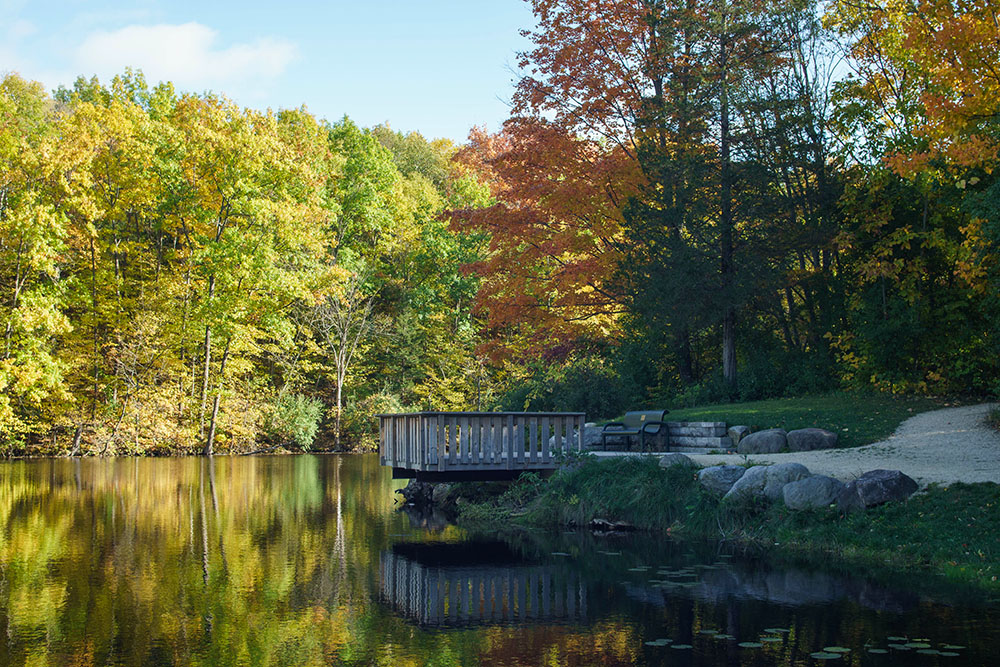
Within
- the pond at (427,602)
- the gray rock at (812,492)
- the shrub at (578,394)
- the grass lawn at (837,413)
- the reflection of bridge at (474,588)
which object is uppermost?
the shrub at (578,394)

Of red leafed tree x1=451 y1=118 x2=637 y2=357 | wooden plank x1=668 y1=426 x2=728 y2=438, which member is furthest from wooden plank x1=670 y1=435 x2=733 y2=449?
red leafed tree x1=451 y1=118 x2=637 y2=357

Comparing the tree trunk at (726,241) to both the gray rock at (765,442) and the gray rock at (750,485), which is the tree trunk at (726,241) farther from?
the gray rock at (750,485)

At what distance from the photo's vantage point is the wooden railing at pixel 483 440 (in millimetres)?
13789

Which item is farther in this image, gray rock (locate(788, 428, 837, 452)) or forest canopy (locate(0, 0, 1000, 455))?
forest canopy (locate(0, 0, 1000, 455))

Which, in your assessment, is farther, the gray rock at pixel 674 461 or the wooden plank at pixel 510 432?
the wooden plank at pixel 510 432

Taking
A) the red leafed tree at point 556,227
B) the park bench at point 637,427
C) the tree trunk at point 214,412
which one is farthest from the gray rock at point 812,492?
the tree trunk at point 214,412

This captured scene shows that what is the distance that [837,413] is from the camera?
56.2 ft

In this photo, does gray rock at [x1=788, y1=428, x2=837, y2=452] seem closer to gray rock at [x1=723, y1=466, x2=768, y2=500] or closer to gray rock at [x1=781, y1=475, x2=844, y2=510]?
gray rock at [x1=723, y1=466, x2=768, y2=500]

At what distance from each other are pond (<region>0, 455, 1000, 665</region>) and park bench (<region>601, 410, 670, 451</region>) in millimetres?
5004

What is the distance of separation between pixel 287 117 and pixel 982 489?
34310mm

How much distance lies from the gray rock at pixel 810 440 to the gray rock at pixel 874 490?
4.39m

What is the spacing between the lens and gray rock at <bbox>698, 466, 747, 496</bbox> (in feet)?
39.2

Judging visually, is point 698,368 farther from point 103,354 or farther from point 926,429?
point 103,354

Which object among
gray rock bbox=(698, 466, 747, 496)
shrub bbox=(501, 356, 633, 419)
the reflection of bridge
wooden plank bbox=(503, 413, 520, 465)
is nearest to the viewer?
the reflection of bridge
